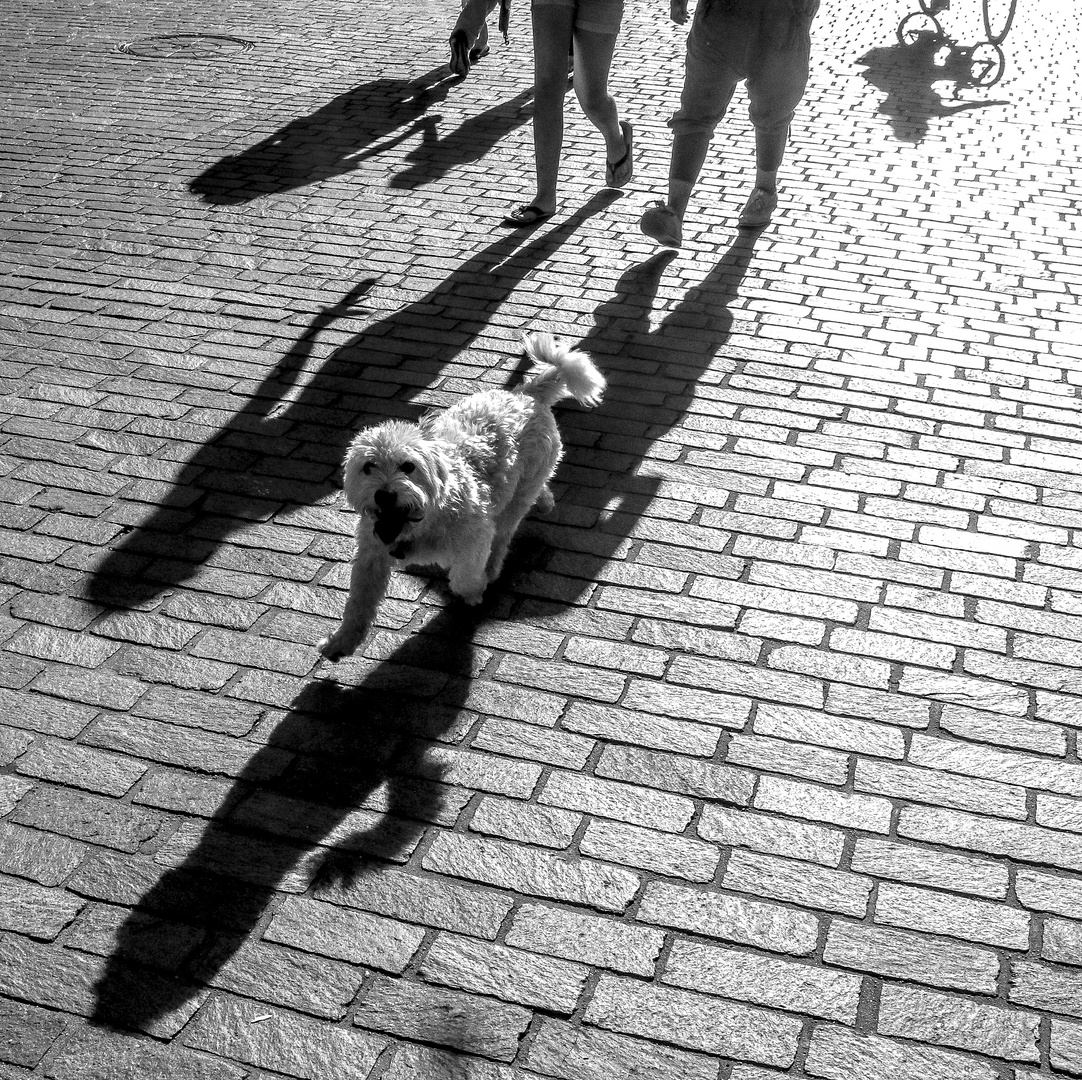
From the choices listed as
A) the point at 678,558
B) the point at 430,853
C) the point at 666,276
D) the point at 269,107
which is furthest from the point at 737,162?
the point at 430,853

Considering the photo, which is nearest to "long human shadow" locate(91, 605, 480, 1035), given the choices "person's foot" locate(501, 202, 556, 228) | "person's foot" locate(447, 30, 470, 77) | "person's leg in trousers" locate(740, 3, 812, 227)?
"person's foot" locate(501, 202, 556, 228)

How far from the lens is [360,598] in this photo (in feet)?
13.4

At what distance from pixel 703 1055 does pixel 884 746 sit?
137 centimetres

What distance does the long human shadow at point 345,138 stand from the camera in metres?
8.62

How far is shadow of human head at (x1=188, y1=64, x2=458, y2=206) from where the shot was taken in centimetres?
857

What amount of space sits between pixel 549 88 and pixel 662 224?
1344 millimetres

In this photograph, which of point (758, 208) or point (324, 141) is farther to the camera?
point (324, 141)

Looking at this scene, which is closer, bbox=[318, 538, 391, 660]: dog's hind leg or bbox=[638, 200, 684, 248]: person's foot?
bbox=[318, 538, 391, 660]: dog's hind leg

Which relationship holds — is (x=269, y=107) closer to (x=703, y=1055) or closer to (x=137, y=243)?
(x=137, y=243)

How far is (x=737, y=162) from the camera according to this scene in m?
9.08

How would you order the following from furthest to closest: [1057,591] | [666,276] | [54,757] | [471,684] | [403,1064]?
1. [666,276]
2. [1057,591]
3. [471,684]
4. [54,757]
5. [403,1064]

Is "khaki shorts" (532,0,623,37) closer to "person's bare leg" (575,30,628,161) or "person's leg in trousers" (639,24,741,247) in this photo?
"person's bare leg" (575,30,628,161)

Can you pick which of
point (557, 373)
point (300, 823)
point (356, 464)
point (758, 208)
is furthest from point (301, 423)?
point (758, 208)

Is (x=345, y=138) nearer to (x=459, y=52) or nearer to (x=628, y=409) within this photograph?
(x=459, y=52)
